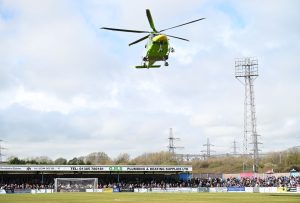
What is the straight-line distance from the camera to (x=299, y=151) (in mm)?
153125

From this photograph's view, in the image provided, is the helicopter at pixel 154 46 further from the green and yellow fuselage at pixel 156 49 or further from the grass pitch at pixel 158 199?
the grass pitch at pixel 158 199

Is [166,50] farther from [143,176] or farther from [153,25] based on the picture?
[143,176]

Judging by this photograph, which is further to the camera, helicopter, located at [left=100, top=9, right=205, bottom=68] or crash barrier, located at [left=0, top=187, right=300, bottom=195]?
crash barrier, located at [left=0, top=187, right=300, bottom=195]

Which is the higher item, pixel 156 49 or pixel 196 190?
pixel 156 49

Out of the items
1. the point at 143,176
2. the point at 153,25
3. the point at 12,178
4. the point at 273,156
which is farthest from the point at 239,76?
the point at 273,156

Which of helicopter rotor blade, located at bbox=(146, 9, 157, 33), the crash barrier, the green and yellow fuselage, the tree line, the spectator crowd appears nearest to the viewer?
helicopter rotor blade, located at bbox=(146, 9, 157, 33)

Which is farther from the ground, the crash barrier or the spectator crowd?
the spectator crowd

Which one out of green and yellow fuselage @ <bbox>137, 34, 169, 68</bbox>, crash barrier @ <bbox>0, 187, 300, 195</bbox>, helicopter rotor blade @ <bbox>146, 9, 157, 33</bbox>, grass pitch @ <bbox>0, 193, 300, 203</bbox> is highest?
helicopter rotor blade @ <bbox>146, 9, 157, 33</bbox>

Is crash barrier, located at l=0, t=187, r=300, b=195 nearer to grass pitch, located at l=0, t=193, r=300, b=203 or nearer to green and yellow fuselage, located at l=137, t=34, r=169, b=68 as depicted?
grass pitch, located at l=0, t=193, r=300, b=203

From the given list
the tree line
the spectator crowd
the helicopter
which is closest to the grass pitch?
the helicopter

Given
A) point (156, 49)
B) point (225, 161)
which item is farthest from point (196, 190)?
point (225, 161)

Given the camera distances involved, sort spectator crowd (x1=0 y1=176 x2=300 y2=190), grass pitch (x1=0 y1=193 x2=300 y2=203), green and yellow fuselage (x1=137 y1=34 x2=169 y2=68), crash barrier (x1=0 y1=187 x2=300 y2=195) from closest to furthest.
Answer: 1. green and yellow fuselage (x1=137 y1=34 x2=169 y2=68)
2. grass pitch (x1=0 y1=193 x2=300 y2=203)
3. crash barrier (x1=0 y1=187 x2=300 y2=195)
4. spectator crowd (x1=0 y1=176 x2=300 y2=190)

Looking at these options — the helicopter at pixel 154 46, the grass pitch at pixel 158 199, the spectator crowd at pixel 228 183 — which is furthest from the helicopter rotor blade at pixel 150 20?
the spectator crowd at pixel 228 183

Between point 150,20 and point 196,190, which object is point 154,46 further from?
point 196,190
